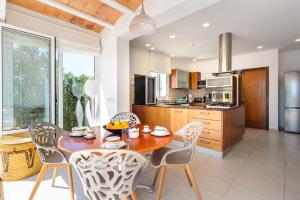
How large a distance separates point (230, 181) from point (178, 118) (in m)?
1.60

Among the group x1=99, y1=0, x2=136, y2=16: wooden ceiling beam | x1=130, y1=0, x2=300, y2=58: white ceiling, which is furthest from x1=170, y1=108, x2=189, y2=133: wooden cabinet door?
x1=99, y1=0, x2=136, y2=16: wooden ceiling beam

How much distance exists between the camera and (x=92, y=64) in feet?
12.6

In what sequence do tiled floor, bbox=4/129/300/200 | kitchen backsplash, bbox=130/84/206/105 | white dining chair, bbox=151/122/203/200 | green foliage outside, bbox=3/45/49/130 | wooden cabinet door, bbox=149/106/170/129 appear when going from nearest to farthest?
white dining chair, bbox=151/122/203/200 → tiled floor, bbox=4/129/300/200 → green foliage outside, bbox=3/45/49/130 → wooden cabinet door, bbox=149/106/170/129 → kitchen backsplash, bbox=130/84/206/105

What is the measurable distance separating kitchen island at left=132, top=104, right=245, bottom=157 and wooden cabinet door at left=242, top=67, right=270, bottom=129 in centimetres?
197

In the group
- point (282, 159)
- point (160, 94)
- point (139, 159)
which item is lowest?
point (282, 159)

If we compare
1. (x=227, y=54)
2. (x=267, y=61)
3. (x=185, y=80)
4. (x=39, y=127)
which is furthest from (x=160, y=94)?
(x=39, y=127)

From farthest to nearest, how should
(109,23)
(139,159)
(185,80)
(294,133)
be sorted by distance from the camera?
(185,80) → (294,133) → (109,23) → (139,159)

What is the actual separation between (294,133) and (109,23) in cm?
588

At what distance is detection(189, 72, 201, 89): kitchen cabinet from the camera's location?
6350 mm

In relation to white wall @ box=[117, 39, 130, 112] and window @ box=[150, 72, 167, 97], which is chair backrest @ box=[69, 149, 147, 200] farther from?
window @ box=[150, 72, 167, 97]

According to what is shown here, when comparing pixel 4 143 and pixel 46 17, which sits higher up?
pixel 46 17

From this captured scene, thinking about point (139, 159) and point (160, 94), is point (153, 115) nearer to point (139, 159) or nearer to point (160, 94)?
point (160, 94)

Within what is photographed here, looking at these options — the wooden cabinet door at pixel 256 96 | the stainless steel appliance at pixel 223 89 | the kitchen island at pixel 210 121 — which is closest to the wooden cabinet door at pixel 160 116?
the kitchen island at pixel 210 121

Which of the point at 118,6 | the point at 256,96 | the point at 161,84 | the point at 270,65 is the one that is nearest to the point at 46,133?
the point at 118,6
